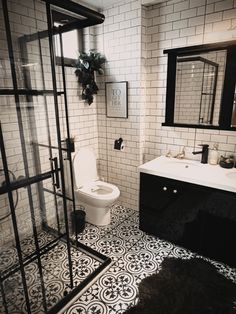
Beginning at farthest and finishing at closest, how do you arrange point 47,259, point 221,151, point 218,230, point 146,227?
point 146,227 → point 221,151 → point 218,230 → point 47,259

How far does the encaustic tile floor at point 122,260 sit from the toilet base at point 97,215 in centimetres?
6

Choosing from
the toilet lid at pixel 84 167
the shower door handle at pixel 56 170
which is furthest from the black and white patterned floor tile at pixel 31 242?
the toilet lid at pixel 84 167

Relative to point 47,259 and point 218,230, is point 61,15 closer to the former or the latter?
point 47,259

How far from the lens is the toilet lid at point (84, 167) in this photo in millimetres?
2557

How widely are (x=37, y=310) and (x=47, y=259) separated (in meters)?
0.35

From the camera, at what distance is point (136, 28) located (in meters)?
Answer: 2.42

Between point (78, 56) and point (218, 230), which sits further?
point (78, 56)

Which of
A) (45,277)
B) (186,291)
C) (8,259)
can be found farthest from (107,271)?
(8,259)

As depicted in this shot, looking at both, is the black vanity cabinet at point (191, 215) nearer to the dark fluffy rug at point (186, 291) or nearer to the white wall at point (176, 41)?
the dark fluffy rug at point (186, 291)

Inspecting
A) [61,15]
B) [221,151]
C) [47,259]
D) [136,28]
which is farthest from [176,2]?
[47,259]

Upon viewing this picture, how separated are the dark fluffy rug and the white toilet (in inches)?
34.1

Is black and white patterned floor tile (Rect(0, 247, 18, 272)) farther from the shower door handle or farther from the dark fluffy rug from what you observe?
the dark fluffy rug

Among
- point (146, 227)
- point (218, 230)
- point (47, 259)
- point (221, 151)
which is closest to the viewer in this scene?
point (47, 259)

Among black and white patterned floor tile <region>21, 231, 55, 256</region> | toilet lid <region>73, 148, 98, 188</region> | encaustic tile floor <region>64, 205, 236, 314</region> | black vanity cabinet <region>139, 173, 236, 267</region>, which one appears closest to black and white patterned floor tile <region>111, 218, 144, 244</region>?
encaustic tile floor <region>64, 205, 236, 314</region>
